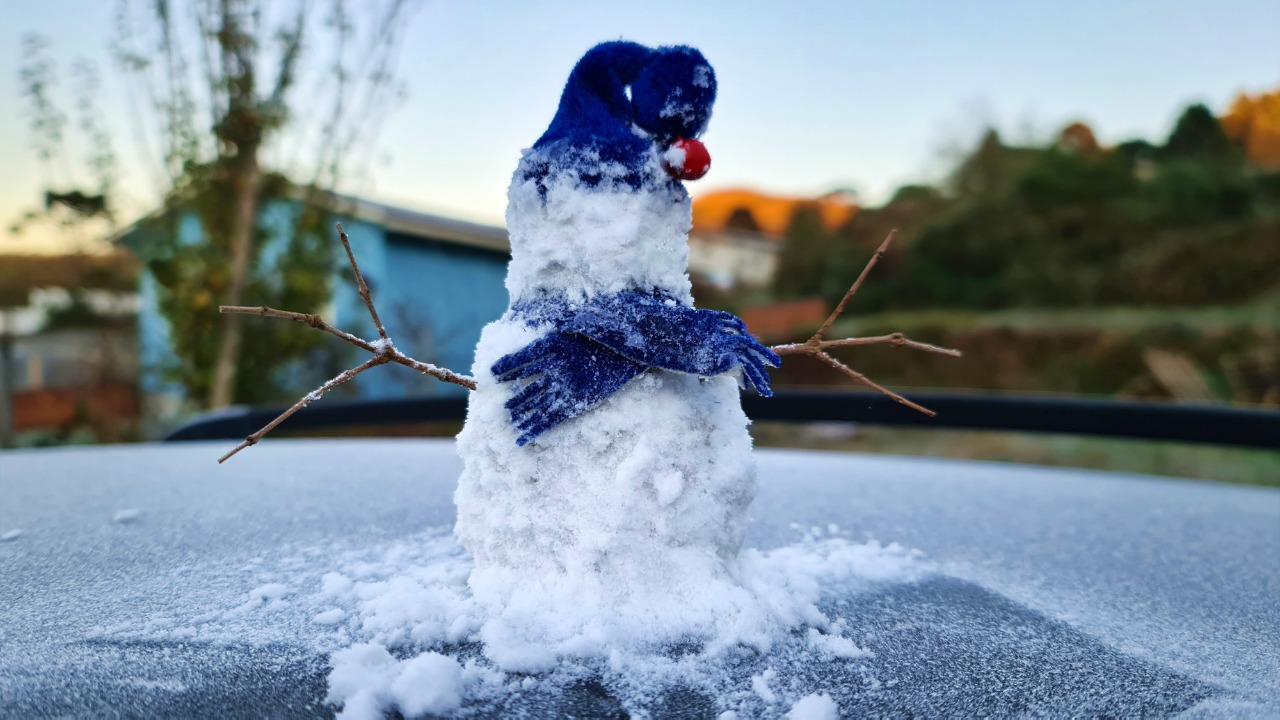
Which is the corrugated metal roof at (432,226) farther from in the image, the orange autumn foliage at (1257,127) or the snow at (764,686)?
the orange autumn foliage at (1257,127)

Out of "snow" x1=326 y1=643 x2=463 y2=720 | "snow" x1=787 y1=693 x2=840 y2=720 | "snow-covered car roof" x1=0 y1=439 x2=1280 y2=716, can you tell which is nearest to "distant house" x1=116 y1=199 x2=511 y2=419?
"snow-covered car roof" x1=0 y1=439 x2=1280 y2=716

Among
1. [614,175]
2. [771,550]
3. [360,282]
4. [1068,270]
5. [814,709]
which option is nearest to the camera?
[814,709]

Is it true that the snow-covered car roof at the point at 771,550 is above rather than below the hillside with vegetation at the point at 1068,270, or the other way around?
below

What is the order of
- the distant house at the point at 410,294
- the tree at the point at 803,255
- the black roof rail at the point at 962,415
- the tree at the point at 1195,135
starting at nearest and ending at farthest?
the black roof rail at the point at 962,415 < the distant house at the point at 410,294 < the tree at the point at 803,255 < the tree at the point at 1195,135

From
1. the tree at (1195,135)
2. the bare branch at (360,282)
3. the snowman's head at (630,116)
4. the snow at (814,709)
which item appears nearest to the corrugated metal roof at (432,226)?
the snowman's head at (630,116)

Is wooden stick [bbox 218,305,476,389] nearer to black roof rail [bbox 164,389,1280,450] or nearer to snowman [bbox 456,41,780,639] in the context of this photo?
snowman [bbox 456,41,780,639]

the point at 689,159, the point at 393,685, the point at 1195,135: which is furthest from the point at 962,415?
the point at 1195,135

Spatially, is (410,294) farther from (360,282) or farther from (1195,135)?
(1195,135)
